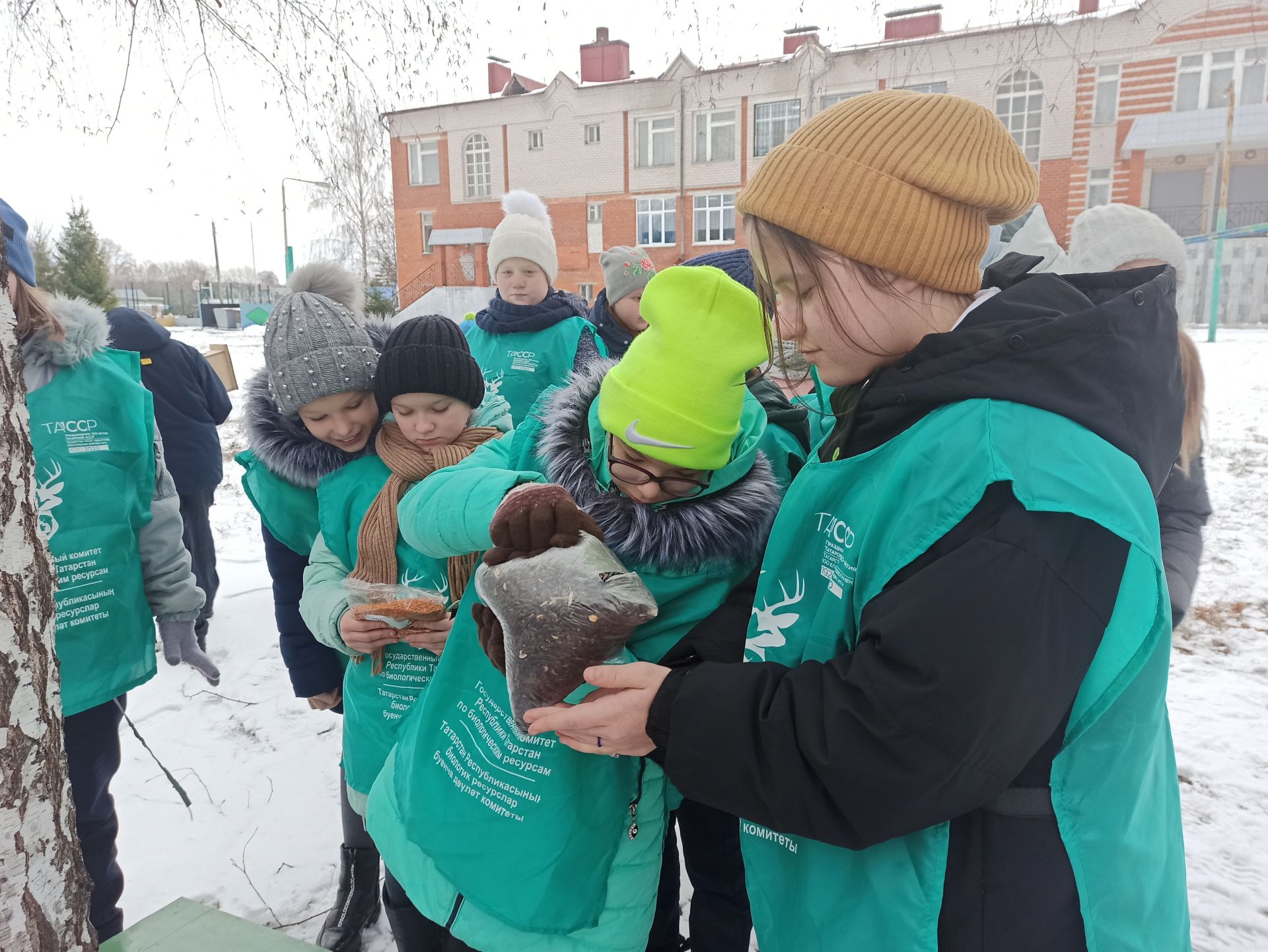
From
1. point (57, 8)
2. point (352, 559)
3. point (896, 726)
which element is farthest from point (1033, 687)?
point (57, 8)

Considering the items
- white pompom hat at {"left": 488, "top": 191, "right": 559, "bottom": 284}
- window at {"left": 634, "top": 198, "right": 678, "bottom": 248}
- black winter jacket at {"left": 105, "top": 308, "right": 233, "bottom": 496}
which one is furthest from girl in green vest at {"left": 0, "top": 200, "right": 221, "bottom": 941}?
window at {"left": 634, "top": 198, "right": 678, "bottom": 248}

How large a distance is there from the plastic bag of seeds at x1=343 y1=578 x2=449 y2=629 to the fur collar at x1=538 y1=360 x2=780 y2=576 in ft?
1.83

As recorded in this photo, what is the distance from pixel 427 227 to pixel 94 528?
2856 cm

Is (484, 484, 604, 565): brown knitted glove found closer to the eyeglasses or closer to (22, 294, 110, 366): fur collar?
the eyeglasses

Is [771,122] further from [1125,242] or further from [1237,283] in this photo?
[1125,242]

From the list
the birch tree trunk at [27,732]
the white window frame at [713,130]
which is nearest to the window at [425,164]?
the white window frame at [713,130]

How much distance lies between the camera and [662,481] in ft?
4.32

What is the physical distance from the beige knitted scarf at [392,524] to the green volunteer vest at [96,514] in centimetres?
70

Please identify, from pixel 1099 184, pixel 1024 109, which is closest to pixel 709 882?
pixel 1024 109

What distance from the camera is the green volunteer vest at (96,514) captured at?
195 cm

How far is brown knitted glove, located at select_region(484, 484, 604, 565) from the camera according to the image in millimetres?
1159

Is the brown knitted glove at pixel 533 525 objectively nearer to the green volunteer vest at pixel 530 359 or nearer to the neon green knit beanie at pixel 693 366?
the neon green knit beanie at pixel 693 366

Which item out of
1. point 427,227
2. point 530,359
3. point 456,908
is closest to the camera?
point 456,908

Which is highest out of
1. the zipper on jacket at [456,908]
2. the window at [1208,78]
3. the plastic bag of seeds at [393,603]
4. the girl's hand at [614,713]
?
the window at [1208,78]
